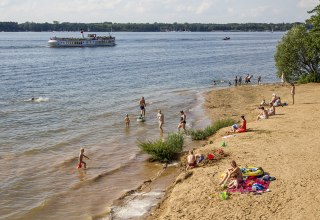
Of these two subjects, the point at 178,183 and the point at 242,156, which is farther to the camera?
the point at 242,156

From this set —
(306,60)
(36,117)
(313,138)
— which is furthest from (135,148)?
(306,60)

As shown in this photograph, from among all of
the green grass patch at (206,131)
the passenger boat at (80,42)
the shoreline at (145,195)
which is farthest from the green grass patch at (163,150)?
the passenger boat at (80,42)

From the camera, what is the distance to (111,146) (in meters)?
25.4

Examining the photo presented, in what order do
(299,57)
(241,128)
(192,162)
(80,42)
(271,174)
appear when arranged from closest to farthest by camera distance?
(271,174) → (192,162) → (241,128) → (299,57) → (80,42)

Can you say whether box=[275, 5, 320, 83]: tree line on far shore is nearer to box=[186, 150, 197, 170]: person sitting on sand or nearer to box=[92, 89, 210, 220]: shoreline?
box=[92, 89, 210, 220]: shoreline

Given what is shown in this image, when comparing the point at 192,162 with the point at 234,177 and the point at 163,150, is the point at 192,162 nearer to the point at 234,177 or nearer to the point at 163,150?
the point at 163,150

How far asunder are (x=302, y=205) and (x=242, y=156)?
5.60 metres

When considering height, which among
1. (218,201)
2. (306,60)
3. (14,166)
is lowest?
(14,166)

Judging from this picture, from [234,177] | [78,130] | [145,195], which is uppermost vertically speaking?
[234,177]

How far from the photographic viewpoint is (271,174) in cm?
1611

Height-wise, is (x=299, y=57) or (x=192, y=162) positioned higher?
(x=299, y=57)

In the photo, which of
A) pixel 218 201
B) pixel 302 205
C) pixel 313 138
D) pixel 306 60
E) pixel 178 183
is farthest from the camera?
pixel 306 60

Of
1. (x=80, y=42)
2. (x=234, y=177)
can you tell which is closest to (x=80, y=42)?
(x=80, y=42)

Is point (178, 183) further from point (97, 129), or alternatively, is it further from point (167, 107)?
point (167, 107)
